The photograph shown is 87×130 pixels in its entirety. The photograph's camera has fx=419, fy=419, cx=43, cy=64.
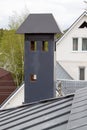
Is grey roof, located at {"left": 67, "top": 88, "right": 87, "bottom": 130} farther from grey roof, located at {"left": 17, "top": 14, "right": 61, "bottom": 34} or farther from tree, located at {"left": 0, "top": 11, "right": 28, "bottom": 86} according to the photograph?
tree, located at {"left": 0, "top": 11, "right": 28, "bottom": 86}

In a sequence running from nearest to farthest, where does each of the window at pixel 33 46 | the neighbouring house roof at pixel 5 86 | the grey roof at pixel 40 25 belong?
the grey roof at pixel 40 25 → the window at pixel 33 46 → the neighbouring house roof at pixel 5 86

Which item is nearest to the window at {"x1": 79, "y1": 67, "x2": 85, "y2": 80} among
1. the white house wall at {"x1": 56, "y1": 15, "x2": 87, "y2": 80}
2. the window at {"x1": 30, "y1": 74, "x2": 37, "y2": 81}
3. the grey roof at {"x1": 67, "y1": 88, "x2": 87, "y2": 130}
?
the white house wall at {"x1": 56, "y1": 15, "x2": 87, "y2": 80}

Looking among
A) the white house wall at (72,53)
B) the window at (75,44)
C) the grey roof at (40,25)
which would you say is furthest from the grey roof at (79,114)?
the window at (75,44)

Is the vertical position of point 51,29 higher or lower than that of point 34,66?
higher

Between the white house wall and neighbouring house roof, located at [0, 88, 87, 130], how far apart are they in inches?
708

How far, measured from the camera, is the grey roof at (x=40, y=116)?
6789 mm

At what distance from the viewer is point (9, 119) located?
8312mm

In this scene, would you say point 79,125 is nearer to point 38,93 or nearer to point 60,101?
point 60,101

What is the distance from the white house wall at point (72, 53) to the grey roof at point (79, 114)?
61.6 ft

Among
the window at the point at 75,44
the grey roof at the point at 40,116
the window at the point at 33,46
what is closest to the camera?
the grey roof at the point at 40,116

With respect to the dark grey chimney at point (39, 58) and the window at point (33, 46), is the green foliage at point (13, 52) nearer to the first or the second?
the window at point (33, 46)

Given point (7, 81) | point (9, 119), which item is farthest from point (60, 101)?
point (7, 81)

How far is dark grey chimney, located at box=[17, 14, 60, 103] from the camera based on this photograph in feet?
51.4

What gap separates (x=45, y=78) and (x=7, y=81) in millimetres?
14478
